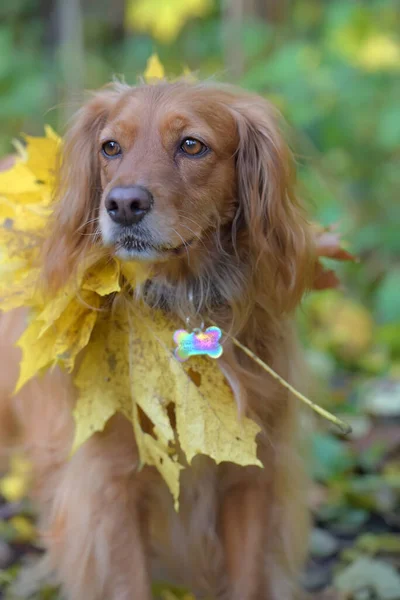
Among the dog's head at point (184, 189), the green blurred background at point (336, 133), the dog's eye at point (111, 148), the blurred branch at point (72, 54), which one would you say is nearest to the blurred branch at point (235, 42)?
the green blurred background at point (336, 133)

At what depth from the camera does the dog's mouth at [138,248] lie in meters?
2.16

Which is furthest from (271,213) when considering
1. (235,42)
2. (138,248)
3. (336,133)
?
(235,42)

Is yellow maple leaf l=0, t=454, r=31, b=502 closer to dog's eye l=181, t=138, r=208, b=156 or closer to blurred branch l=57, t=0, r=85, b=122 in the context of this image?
dog's eye l=181, t=138, r=208, b=156

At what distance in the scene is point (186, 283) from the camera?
245 cm

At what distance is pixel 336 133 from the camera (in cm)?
567

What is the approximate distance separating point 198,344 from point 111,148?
0.57 meters

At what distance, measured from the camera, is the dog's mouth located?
2.16 m

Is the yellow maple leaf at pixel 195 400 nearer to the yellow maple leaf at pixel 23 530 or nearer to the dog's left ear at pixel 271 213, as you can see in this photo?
the dog's left ear at pixel 271 213

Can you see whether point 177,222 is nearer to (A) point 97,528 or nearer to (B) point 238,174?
(B) point 238,174

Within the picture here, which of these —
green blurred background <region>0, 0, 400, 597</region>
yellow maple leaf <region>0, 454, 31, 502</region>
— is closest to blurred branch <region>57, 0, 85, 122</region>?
green blurred background <region>0, 0, 400, 597</region>

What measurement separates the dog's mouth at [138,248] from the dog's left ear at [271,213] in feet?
0.93

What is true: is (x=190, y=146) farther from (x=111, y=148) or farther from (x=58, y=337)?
(x=58, y=337)

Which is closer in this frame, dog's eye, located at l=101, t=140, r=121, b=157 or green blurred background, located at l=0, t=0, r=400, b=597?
dog's eye, located at l=101, t=140, r=121, b=157

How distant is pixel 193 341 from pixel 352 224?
3.44 meters
